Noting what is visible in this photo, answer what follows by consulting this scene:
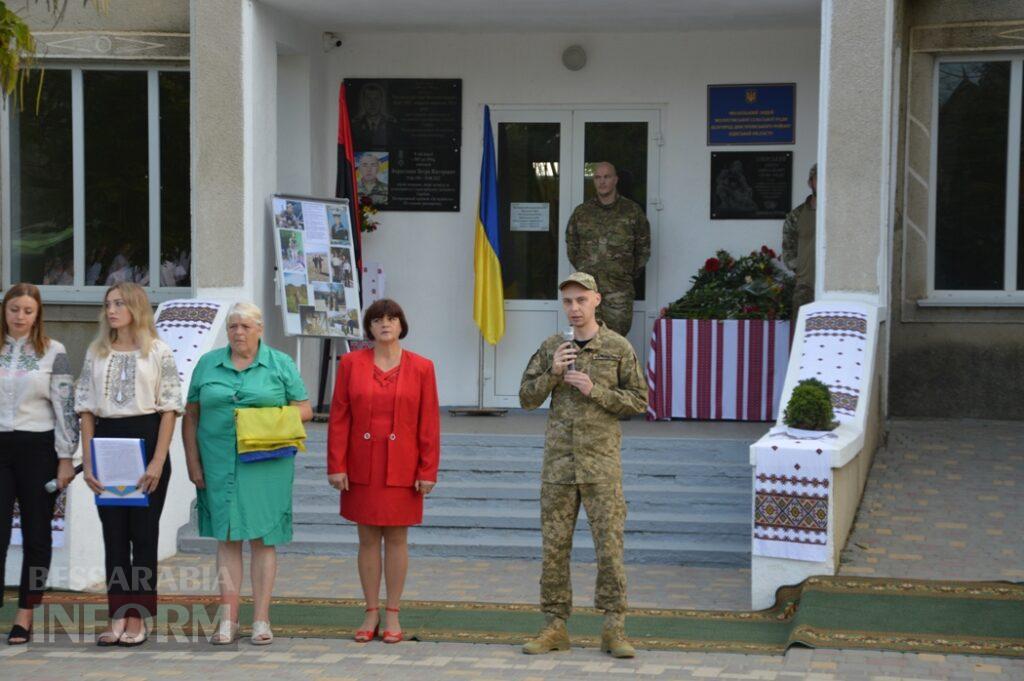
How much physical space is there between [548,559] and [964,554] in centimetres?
314

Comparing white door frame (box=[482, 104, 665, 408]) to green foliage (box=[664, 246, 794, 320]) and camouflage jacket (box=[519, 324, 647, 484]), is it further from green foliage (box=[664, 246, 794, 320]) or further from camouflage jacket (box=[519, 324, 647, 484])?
camouflage jacket (box=[519, 324, 647, 484])

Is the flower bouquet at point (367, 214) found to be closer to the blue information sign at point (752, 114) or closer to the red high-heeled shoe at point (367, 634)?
the blue information sign at point (752, 114)

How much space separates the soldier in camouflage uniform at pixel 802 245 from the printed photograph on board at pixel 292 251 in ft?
13.0

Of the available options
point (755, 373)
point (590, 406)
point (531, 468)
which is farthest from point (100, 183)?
point (590, 406)

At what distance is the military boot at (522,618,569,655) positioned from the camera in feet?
22.8

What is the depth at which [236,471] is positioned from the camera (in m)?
7.03

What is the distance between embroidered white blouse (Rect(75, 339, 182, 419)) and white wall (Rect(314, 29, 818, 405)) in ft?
19.8

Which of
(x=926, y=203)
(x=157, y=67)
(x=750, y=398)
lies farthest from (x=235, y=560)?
(x=926, y=203)

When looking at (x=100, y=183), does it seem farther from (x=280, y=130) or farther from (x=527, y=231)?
(x=527, y=231)

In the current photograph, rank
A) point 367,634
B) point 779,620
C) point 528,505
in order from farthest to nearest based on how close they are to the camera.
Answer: point 528,505 < point 779,620 < point 367,634

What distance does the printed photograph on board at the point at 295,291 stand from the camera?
1133cm

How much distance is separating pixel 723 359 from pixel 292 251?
3.62 metres

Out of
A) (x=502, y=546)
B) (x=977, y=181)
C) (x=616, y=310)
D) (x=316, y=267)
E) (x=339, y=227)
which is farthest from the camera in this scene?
(x=977, y=181)

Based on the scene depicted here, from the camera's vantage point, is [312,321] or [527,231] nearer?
[312,321]
